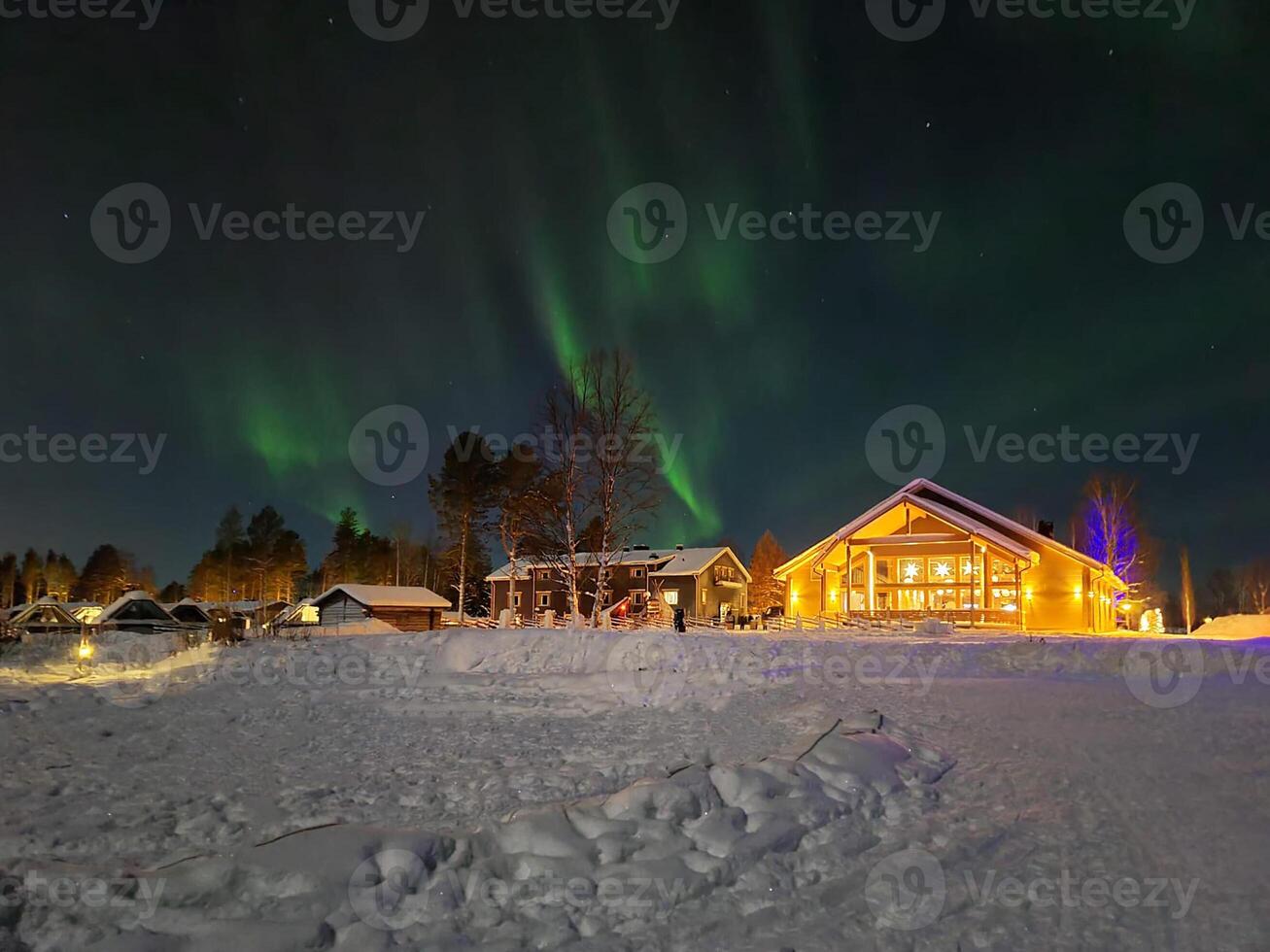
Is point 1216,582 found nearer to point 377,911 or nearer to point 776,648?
point 776,648

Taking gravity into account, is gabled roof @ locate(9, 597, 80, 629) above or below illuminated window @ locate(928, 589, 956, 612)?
below

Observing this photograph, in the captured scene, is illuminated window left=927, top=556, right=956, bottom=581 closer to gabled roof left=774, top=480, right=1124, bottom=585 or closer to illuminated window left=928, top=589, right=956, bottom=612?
illuminated window left=928, top=589, right=956, bottom=612

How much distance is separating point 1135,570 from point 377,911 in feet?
228

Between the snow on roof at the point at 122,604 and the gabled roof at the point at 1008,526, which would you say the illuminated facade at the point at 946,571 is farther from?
the snow on roof at the point at 122,604

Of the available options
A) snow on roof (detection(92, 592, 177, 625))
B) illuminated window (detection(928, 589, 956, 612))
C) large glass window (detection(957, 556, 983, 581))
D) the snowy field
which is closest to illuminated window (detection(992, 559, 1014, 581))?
large glass window (detection(957, 556, 983, 581))

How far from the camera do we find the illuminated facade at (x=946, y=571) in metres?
35.7

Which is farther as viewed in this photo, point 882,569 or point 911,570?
point 882,569

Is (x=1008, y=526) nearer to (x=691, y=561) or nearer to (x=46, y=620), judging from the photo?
(x=691, y=561)

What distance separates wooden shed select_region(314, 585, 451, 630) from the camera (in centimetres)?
5166

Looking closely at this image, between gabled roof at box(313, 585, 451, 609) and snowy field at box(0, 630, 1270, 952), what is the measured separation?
38.4 m

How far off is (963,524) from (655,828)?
112 ft

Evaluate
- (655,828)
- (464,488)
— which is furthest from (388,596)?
(655,828)

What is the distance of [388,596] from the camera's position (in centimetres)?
5216

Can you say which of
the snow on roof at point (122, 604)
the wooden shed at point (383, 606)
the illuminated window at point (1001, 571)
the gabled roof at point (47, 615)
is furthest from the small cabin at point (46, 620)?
the illuminated window at point (1001, 571)
